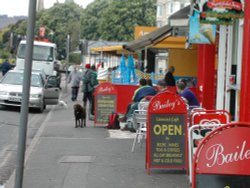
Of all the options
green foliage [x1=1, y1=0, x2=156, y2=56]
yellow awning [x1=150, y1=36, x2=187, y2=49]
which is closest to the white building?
green foliage [x1=1, y1=0, x2=156, y2=56]

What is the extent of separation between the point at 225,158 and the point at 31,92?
1786cm

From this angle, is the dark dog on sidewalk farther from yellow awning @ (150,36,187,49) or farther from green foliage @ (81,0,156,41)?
green foliage @ (81,0,156,41)

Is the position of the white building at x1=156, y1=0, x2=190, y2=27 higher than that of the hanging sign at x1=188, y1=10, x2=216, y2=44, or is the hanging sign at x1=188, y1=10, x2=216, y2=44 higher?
the white building at x1=156, y1=0, x2=190, y2=27

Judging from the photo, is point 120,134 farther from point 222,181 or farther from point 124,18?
point 124,18

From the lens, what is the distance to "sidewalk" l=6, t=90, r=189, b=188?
9.63 meters

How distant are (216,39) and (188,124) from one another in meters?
7.76

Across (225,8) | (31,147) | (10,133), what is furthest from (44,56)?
(225,8)

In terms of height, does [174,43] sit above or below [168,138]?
above

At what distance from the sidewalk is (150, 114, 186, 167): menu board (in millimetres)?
293

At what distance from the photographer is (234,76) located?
15.0m

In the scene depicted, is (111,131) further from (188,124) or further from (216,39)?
(188,124)

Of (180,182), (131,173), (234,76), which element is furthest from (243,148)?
(234,76)

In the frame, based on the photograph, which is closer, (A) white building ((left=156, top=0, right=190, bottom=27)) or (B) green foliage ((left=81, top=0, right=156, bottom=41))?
(B) green foliage ((left=81, top=0, right=156, bottom=41))

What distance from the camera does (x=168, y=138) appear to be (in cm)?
1015
